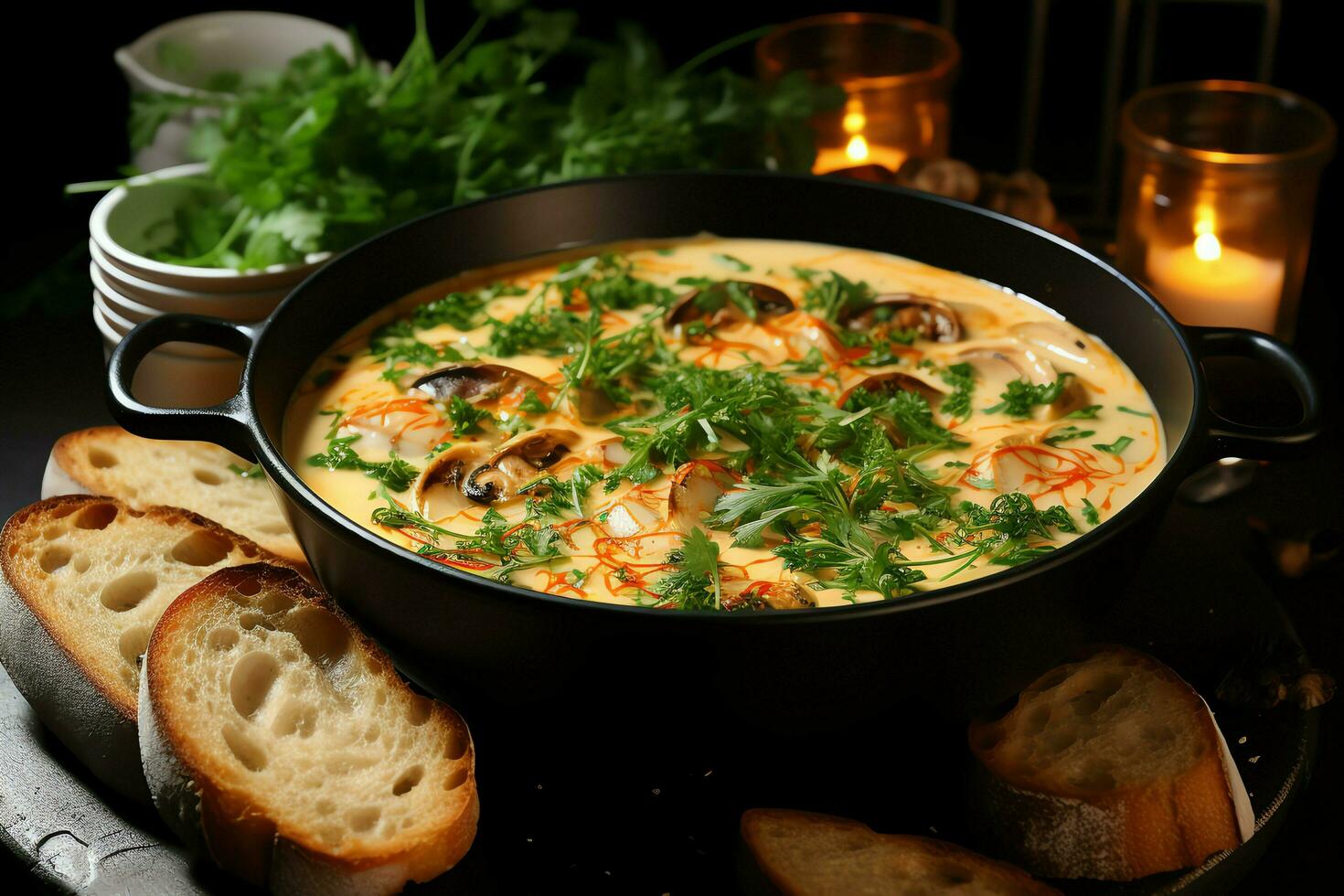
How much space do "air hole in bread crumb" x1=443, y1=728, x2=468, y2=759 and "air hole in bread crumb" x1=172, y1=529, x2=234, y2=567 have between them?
65 centimetres

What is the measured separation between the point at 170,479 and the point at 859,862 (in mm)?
1565

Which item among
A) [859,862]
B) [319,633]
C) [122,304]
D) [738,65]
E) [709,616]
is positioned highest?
[709,616]

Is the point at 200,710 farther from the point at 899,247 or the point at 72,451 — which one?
the point at 899,247

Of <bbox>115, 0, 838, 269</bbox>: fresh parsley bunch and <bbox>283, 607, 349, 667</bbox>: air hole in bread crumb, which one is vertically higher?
<bbox>115, 0, 838, 269</bbox>: fresh parsley bunch

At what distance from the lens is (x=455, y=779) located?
2188 millimetres

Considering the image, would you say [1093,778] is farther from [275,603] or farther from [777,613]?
[275,603]

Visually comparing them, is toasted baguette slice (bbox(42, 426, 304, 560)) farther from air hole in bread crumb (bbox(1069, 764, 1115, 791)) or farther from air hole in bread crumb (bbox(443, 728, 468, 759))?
air hole in bread crumb (bbox(1069, 764, 1115, 791))

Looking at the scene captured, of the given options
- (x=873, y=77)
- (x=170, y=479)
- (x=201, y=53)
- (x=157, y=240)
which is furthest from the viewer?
(x=873, y=77)

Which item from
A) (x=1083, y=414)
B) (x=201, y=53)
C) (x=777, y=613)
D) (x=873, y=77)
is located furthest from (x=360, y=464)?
(x=873, y=77)

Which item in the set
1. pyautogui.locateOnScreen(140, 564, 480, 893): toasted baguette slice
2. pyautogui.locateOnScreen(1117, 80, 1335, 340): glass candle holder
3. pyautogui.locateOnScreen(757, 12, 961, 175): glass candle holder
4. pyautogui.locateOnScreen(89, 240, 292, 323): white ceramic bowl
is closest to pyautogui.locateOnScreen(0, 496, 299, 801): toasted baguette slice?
pyautogui.locateOnScreen(140, 564, 480, 893): toasted baguette slice

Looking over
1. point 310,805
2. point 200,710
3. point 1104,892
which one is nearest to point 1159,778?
point 1104,892

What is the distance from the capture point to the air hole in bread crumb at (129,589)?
2535mm

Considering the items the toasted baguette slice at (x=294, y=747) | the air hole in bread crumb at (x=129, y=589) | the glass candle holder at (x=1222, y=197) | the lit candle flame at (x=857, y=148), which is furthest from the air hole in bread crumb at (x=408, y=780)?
the lit candle flame at (x=857, y=148)

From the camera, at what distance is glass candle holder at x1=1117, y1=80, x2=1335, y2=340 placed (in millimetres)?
3498
